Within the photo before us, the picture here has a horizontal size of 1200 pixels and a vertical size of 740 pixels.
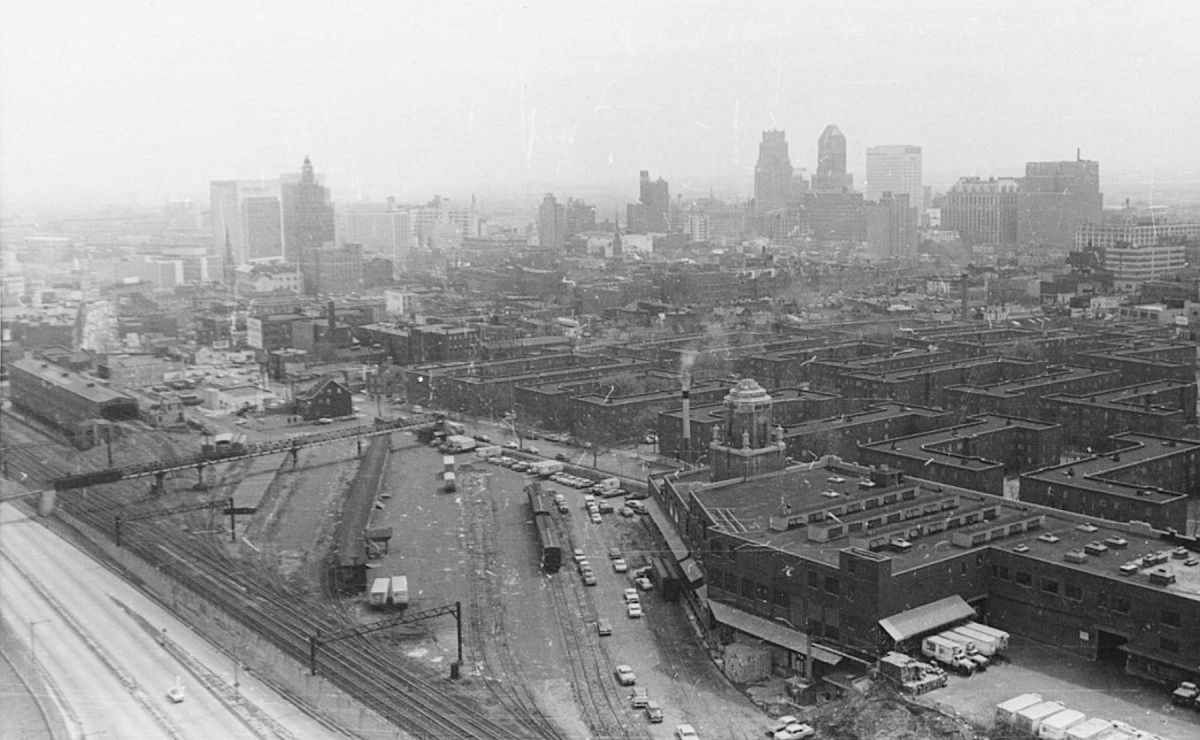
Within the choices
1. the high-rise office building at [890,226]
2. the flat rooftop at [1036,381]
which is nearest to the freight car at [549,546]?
the flat rooftop at [1036,381]

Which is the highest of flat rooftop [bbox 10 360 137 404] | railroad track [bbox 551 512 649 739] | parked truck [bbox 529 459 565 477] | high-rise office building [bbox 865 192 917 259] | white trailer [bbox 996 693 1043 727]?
high-rise office building [bbox 865 192 917 259]

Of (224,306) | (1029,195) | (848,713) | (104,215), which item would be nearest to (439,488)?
(848,713)

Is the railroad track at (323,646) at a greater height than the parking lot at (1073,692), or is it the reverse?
the parking lot at (1073,692)

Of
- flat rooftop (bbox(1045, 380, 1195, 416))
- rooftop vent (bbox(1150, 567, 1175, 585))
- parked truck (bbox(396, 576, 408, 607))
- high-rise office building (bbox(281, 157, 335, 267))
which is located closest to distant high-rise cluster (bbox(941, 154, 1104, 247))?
high-rise office building (bbox(281, 157, 335, 267))

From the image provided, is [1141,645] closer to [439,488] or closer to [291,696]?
[291,696]

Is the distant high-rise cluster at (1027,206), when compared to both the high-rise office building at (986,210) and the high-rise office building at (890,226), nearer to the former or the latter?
the high-rise office building at (986,210)

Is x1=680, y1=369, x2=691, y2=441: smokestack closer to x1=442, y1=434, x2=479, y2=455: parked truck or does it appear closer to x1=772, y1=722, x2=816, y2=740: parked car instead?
x1=442, y1=434, x2=479, y2=455: parked truck

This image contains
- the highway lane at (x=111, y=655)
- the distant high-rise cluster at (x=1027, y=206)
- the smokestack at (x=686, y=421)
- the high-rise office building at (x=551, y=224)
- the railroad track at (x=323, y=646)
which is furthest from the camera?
the distant high-rise cluster at (x=1027, y=206)

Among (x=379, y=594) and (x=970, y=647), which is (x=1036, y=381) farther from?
(x=379, y=594)
